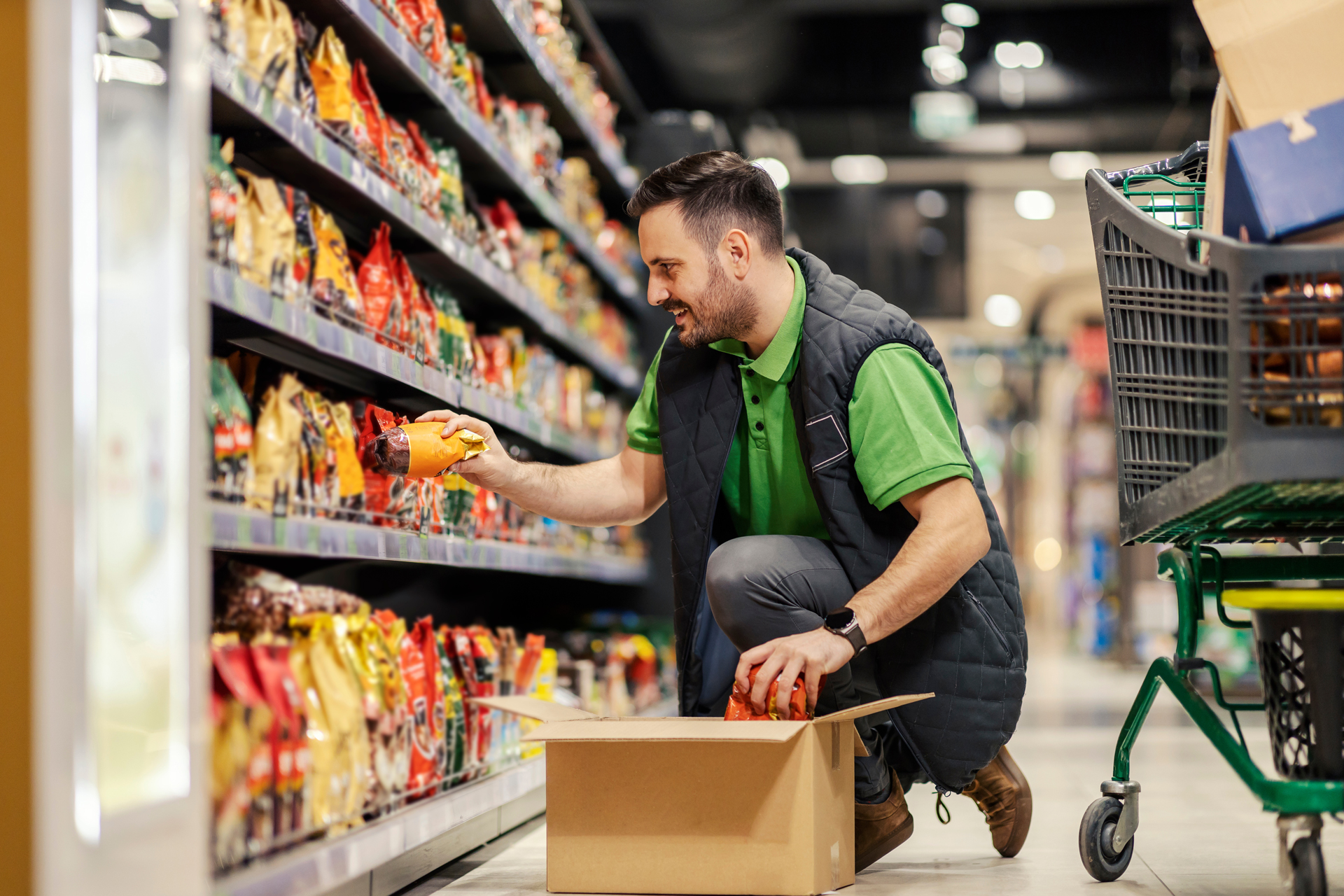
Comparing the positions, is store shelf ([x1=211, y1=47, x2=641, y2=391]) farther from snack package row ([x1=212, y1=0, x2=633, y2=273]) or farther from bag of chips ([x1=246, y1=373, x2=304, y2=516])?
bag of chips ([x1=246, y1=373, x2=304, y2=516])

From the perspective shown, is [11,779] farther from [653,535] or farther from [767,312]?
[653,535]

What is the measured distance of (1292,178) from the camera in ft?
4.95

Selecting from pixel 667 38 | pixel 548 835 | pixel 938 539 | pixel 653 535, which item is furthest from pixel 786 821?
pixel 667 38

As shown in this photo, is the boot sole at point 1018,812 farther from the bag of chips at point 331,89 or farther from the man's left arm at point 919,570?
the bag of chips at point 331,89

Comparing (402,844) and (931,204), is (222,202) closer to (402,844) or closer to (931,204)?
(402,844)

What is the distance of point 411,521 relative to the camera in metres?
2.27

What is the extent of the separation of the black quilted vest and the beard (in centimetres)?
11

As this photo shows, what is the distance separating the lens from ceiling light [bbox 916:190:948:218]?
8852 millimetres

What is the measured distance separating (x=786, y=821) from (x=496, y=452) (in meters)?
0.87

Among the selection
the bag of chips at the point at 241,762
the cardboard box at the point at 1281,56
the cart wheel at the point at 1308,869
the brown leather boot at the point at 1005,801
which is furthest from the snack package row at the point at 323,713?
the cardboard box at the point at 1281,56

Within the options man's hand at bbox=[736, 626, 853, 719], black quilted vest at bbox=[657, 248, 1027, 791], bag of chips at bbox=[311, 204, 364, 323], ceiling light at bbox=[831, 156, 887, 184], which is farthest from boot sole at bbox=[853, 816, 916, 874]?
ceiling light at bbox=[831, 156, 887, 184]

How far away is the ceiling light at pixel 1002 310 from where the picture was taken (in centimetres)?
1398

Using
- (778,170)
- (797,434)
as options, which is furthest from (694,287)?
(778,170)

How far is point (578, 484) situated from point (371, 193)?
0.66 metres
